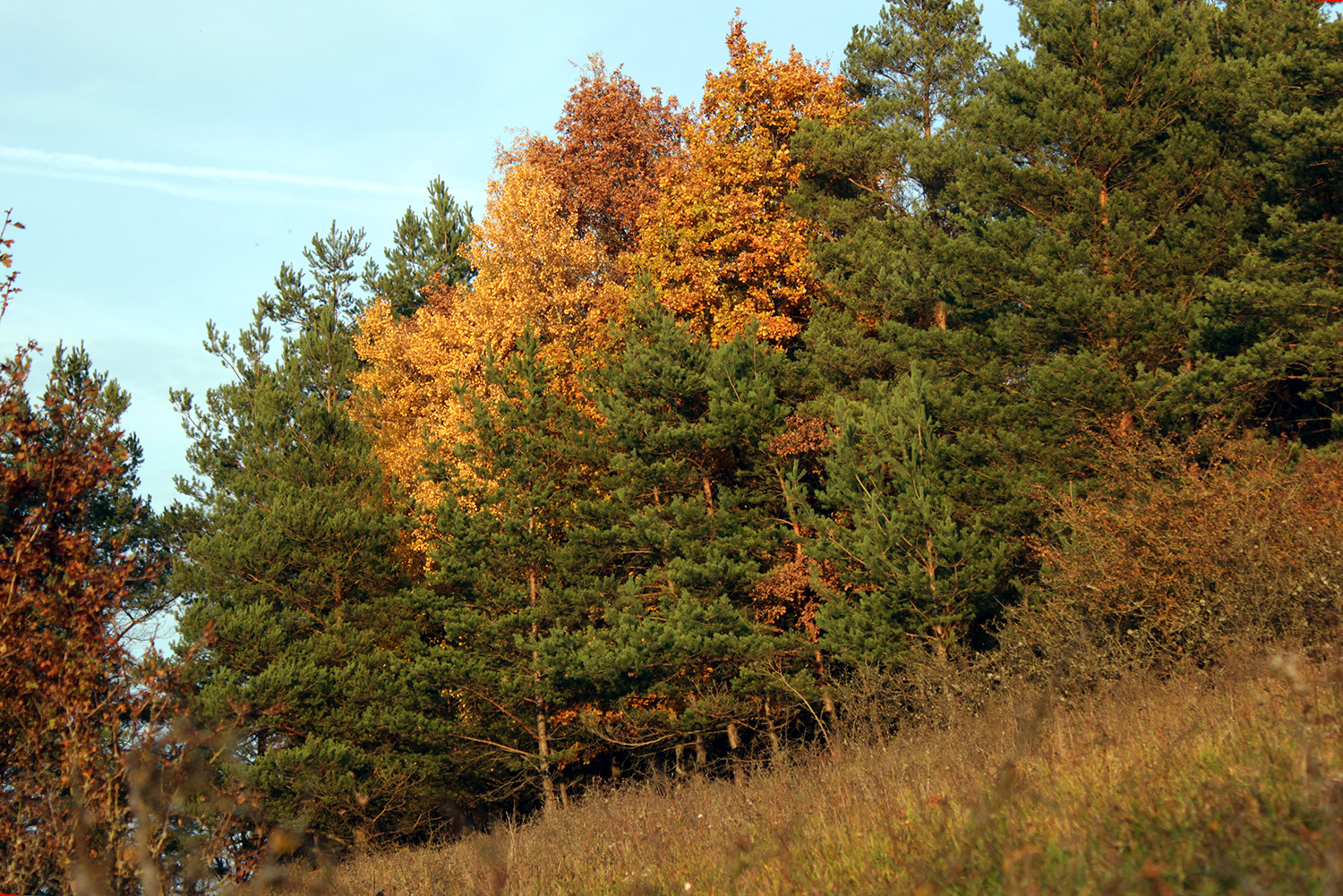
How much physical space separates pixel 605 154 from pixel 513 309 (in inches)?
317

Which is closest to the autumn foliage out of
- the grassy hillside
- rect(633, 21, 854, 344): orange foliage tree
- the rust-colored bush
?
the rust-colored bush

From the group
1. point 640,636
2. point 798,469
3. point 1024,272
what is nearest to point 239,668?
point 640,636

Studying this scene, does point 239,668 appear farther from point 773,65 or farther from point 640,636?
point 773,65

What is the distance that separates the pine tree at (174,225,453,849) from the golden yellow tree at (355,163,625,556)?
197 cm

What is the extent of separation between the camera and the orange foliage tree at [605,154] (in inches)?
1294

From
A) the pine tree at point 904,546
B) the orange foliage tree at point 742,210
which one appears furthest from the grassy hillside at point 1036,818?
the orange foliage tree at point 742,210

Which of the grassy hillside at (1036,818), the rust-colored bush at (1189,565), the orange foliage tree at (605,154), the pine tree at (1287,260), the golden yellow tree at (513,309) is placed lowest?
the grassy hillside at (1036,818)

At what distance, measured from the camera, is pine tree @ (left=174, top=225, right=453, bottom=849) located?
23.0m

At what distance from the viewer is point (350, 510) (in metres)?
26.1

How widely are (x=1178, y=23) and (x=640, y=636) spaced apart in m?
17.4

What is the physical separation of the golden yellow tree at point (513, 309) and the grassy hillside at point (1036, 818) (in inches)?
757

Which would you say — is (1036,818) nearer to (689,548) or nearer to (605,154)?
(689,548)

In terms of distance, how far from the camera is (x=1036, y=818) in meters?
5.07

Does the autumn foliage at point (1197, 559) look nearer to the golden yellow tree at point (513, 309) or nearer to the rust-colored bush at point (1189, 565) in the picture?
the rust-colored bush at point (1189, 565)
